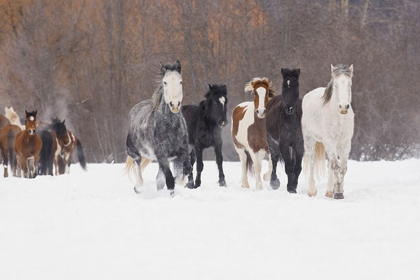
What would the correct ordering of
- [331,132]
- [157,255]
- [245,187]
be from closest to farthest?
[157,255]
[331,132]
[245,187]

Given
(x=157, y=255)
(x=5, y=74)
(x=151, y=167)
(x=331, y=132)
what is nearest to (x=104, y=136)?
(x=5, y=74)

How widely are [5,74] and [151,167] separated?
561 inches

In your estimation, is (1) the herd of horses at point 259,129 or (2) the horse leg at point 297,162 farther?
(2) the horse leg at point 297,162

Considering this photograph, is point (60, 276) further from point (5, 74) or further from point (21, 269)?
point (5, 74)

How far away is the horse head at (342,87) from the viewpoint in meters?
8.61

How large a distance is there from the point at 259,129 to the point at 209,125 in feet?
4.05

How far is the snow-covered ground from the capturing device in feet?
16.7

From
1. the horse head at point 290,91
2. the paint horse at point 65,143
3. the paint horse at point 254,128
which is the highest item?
the horse head at point 290,91

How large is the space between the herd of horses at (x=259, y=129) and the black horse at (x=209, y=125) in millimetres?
19

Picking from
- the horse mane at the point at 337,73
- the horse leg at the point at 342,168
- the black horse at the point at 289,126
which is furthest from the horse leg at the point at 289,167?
the horse mane at the point at 337,73

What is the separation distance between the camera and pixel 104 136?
2858 centimetres

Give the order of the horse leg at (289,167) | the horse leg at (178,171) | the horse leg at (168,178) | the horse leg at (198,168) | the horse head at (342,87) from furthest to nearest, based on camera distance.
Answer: the horse leg at (198,168), the horse leg at (289,167), the horse leg at (178,171), the horse leg at (168,178), the horse head at (342,87)

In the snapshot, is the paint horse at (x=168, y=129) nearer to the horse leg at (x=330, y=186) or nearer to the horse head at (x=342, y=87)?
the horse leg at (x=330, y=186)

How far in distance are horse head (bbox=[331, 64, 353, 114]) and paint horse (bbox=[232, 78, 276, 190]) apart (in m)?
1.82
